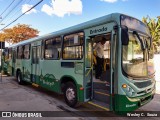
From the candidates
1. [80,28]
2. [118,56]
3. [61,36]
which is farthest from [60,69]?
[118,56]

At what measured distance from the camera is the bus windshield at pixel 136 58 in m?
4.95

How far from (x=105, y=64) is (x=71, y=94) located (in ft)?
5.40

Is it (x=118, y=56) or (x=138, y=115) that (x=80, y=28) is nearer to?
(x=118, y=56)

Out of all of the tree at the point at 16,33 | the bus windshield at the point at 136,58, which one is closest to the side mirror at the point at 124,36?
the bus windshield at the point at 136,58

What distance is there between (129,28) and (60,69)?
3248mm

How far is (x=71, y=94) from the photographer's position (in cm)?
667

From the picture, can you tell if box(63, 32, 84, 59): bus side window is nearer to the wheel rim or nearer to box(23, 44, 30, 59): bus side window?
the wheel rim

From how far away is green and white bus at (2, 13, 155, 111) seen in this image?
16.0ft

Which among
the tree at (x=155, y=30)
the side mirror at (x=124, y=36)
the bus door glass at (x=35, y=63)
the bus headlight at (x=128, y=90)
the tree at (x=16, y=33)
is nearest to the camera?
the side mirror at (x=124, y=36)

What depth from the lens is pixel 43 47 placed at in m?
8.80

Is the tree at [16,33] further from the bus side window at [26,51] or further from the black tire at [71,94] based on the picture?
the black tire at [71,94]

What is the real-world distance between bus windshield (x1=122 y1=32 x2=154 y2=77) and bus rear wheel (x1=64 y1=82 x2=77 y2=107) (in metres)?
2.25

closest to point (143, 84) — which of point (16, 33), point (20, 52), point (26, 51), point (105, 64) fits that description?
point (105, 64)

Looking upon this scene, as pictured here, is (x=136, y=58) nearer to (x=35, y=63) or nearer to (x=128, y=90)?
(x=128, y=90)
